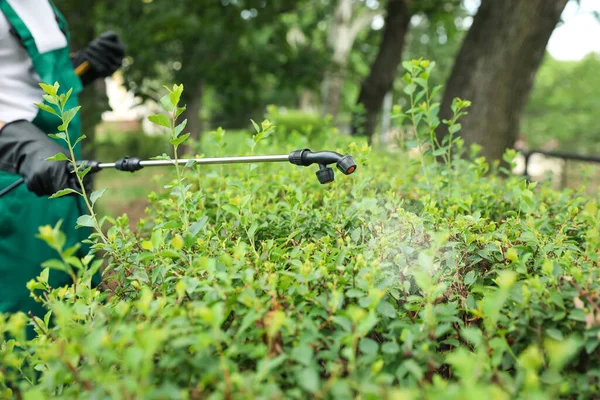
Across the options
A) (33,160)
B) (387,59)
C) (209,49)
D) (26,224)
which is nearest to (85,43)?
(209,49)

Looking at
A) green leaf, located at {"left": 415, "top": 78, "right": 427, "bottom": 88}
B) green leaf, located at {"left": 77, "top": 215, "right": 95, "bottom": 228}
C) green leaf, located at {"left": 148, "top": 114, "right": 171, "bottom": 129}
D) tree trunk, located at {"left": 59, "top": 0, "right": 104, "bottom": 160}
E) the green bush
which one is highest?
green leaf, located at {"left": 415, "top": 78, "right": 427, "bottom": 88}

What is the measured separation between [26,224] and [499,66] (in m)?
4.10

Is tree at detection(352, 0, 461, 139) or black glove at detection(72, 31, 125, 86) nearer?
black glove at detection(72, 31, 125, 86)

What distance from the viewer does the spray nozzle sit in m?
1.50

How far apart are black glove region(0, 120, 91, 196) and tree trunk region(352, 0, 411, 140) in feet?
18.8

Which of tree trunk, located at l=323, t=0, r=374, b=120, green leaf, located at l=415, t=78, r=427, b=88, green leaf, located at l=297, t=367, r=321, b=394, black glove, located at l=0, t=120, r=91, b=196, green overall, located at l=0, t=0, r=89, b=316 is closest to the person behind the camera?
green leaf, located at l=297, t=367, r=321, b=394

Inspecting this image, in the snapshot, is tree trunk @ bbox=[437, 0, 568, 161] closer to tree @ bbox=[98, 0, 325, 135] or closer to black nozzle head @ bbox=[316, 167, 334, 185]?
black nozzle head @ bbox=[316, 167, 334, 185]

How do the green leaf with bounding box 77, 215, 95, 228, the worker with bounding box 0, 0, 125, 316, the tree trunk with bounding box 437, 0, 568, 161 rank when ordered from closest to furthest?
the green leaf with bounding box 77, 215, 95, 228 < the worker with bounding box 0, 0, 125, 316 < the tree trunk with bounding box 437, 0, 568, 161

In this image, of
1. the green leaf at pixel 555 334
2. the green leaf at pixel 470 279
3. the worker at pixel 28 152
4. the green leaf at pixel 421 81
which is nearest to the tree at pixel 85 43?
the worker at pixel 28 152

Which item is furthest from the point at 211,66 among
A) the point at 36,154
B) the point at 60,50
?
the point at 36,154

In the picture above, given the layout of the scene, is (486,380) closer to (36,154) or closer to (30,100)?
(36,154)

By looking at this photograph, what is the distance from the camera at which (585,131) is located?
24828 mm

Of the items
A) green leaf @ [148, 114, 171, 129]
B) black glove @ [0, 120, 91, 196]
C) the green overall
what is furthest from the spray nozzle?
the green overall

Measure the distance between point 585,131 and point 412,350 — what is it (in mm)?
28219
